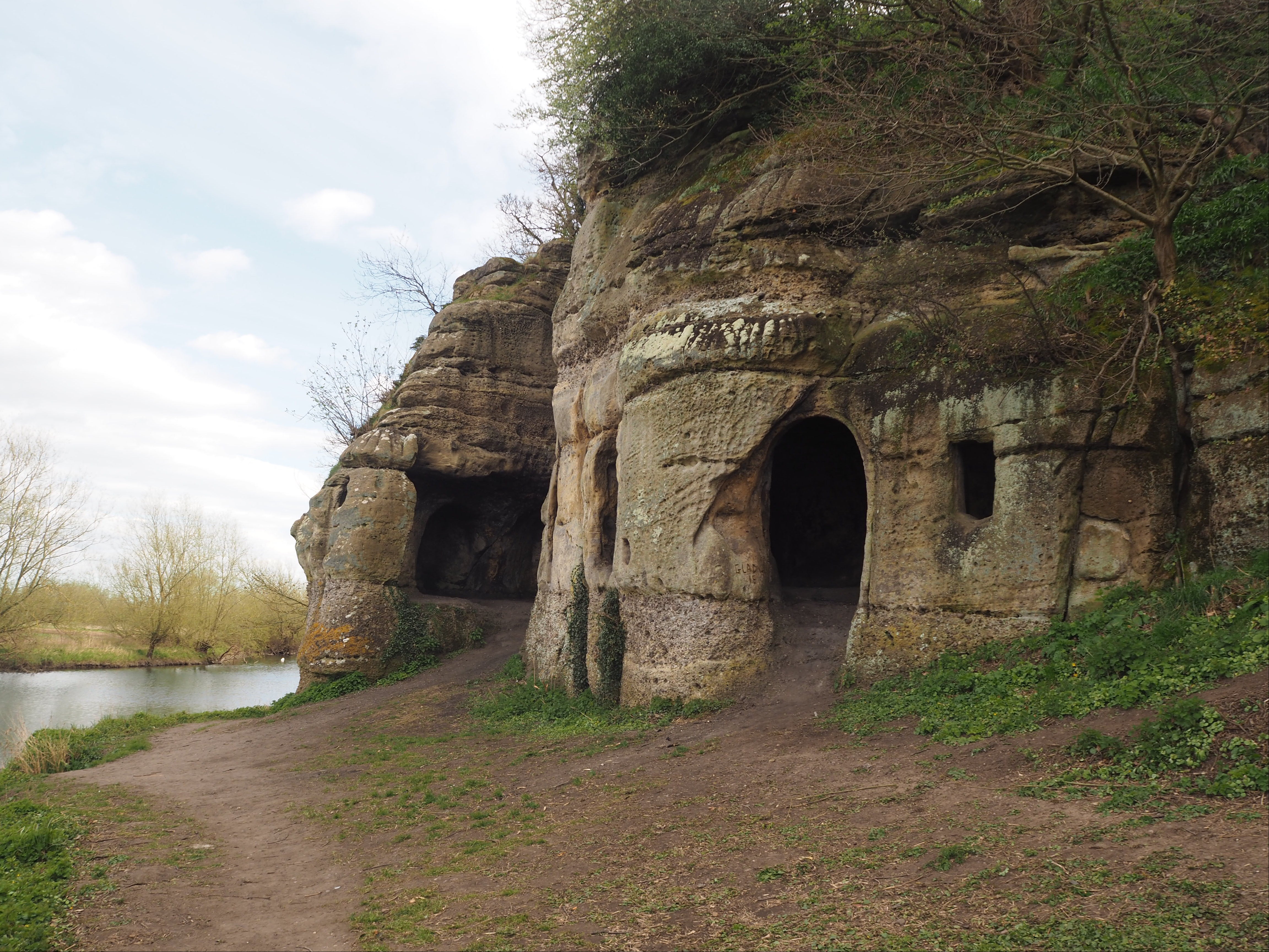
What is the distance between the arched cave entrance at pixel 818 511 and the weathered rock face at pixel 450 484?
726 cm

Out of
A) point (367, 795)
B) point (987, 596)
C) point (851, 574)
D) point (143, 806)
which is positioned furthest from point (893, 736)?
point (143, 806)

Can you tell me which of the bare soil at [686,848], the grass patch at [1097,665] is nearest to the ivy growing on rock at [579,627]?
the bare soil at [686,848]

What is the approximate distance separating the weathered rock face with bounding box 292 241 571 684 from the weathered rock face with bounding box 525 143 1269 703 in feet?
20.5

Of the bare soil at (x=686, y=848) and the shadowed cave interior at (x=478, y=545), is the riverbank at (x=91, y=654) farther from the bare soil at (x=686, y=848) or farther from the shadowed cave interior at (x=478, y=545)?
the bare soil at (x=686, y=848)

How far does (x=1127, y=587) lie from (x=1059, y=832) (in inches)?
181

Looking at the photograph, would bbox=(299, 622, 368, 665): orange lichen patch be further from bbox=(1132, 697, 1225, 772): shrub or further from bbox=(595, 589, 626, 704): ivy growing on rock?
bbox=(1132, 697, 1225, 772): shrub

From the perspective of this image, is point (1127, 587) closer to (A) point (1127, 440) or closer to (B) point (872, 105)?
(A) point (1127, 440)

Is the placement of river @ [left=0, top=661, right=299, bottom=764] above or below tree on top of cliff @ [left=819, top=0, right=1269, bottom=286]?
below

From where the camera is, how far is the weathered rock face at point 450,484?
63.2ft

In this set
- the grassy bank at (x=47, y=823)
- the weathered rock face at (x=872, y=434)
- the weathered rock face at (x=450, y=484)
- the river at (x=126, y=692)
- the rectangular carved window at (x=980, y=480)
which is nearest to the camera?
the grassy bank at (x=47, y=823)

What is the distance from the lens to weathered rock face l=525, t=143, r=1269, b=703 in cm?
945

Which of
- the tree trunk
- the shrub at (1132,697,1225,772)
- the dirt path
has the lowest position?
the dirt path

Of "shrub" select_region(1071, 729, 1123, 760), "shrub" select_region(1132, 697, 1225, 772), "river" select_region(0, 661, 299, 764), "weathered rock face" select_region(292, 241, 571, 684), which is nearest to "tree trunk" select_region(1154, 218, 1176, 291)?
"shrub" select_region(1132, 697, 1225, 772)

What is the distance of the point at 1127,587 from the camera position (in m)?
9.20
